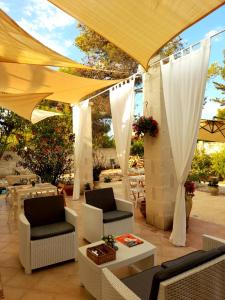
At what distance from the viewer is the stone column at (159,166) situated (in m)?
4.83

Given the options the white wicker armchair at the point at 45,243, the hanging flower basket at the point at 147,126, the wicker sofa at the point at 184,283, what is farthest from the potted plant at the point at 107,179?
the wicker sofa at the point at 184,283

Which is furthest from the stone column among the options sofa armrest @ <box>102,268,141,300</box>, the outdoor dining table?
sofa armrest @ <box>102,268,141,300</box>

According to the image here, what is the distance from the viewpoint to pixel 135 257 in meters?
2.79

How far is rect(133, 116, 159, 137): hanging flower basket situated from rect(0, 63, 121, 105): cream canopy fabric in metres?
1.51

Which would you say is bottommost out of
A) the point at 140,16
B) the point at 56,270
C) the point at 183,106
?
the point at 56,270

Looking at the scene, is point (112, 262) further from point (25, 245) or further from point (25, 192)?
point (25, 192)

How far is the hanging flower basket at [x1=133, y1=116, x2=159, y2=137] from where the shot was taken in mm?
4863

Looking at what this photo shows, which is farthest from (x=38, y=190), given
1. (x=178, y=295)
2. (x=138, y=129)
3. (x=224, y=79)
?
(x=224, y=79)

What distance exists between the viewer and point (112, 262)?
2.65m

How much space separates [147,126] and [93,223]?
2041 mm

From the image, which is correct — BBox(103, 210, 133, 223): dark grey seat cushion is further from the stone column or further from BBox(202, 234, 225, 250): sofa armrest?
BBox(202, 234, 225, 250): sofa armrest

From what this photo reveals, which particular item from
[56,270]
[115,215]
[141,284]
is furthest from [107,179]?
[141,284]

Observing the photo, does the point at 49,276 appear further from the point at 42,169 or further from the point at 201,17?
the point at 42,169

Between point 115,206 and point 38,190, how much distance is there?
1911 mm
